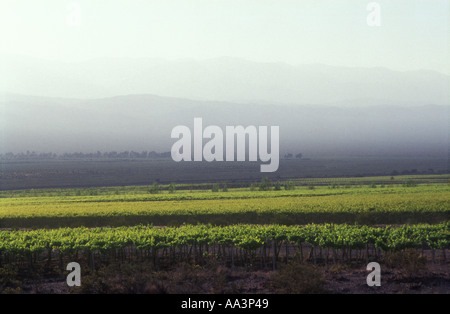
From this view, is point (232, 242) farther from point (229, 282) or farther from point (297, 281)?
point (297, 281)

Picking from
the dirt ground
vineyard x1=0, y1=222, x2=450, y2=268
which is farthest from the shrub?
vineyard x1=0, y1=222, x2=450, y2=268

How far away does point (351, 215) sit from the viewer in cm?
3425

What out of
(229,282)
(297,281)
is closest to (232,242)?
(229,282)

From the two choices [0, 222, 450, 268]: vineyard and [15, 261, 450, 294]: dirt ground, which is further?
[0, 222, 450, 268]: vineyard

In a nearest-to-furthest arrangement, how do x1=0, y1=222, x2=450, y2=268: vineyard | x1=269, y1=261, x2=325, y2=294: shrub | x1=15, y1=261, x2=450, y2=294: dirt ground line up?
x1=269, y1=261, x2=325, y2=294: shrub → x1=15, y1=261, x2=450, y2=294: dirt ground → x1=0, y1=222, x2=450, y2=268: vineyard

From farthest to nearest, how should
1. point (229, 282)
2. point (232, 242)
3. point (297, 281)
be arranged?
point (232, 242) → point (229, 282) → point (297, 281)

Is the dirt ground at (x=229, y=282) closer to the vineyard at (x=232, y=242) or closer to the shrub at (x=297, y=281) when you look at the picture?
the shrub at (x=297, y=281)

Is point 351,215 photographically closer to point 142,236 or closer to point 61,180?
point 142,236

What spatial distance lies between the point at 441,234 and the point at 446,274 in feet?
10.5

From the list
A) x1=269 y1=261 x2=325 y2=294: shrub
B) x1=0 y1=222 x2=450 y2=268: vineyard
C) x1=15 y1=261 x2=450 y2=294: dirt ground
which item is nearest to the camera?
x1=269 y1=261 x2=325 y2=294: shrub

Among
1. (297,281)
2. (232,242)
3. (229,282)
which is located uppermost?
(232,242)

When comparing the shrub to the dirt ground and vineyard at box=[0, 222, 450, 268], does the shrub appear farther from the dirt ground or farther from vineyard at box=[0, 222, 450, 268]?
vineyard at box=[0, 222, 450, 268]
